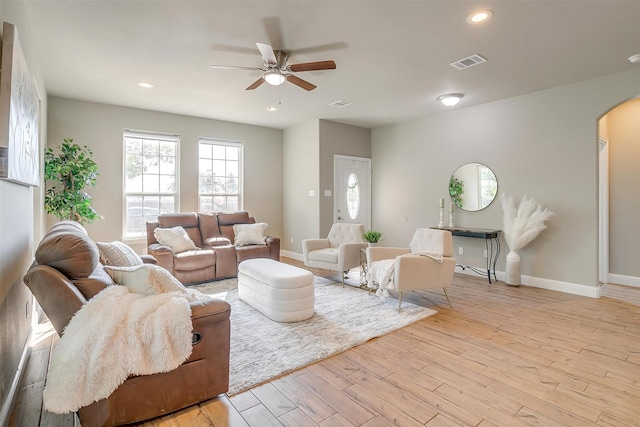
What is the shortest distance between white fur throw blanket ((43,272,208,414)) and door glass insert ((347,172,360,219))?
5022 mm

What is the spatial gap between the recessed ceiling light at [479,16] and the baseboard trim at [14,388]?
4.09 m

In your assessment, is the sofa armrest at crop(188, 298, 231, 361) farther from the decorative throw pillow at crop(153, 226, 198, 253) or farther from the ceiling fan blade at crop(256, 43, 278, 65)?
the decorative throw pillow at crop(153, 226, 198, 253)

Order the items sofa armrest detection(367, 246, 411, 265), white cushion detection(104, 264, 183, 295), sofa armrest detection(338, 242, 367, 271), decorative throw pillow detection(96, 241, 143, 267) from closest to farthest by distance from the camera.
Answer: white cushion detection(104, 264, 183, 295) → decorative throw pillow detection(96, 241, 143, 267) → sofa armrest detection(367, 246, 411, 265) → sofa armrest detection(338, 242, 367, 271)

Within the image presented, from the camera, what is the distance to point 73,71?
12.5 ft

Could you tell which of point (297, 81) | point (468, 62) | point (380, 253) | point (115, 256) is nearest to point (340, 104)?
point (297, 81)

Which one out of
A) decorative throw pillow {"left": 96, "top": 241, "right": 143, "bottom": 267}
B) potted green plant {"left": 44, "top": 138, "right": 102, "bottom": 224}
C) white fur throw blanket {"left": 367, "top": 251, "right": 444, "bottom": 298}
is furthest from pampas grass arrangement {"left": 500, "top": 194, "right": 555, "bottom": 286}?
potted green plant {"left": 44, "top": 138, "right": 102, "bottom": 224}

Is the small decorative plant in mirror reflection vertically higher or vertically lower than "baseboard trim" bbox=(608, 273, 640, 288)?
higher

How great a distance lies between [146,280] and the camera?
6.21 feet

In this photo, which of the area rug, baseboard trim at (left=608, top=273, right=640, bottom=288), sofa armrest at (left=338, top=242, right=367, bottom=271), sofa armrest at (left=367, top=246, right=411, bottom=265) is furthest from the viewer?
baseboard trim at (left=608, top=273, right=640, bottom=288)

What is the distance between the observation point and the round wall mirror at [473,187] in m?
5.01

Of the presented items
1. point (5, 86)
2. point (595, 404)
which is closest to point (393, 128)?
point (595, 404)

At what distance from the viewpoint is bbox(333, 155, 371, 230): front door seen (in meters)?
6.36

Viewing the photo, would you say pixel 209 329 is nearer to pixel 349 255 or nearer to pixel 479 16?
pixel 349 255

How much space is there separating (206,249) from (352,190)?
319 centimetres
